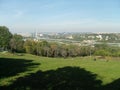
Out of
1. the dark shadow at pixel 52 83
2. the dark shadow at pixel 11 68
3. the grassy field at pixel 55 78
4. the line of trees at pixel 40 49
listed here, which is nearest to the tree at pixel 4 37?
the line of trees at pixel 40 49

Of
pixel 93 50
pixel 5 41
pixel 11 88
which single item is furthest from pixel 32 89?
pixel 93 50

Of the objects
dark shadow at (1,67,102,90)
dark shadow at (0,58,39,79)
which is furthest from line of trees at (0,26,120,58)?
dark shadow at (1,67,102,90)

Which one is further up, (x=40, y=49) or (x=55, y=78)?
(x=55, y=78)

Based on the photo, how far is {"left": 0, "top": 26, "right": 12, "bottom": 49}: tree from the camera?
90750 mm

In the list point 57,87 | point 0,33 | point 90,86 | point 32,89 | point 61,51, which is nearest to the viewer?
point 32,89

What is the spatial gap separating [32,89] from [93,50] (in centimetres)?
8399

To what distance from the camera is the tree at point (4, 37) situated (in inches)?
3573

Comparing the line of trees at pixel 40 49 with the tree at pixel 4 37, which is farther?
the tree at pixel 4 37

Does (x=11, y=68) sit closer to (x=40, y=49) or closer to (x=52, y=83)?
(x=52, y=83)

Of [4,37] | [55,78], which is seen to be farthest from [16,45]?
[55,78]

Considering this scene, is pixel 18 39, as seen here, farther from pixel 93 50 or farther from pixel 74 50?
pixel 93 50

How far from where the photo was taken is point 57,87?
17.9 metres

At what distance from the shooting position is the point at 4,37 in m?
93.2

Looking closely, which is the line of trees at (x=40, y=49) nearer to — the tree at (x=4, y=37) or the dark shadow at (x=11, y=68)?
the tree at (x=4, y=37)
